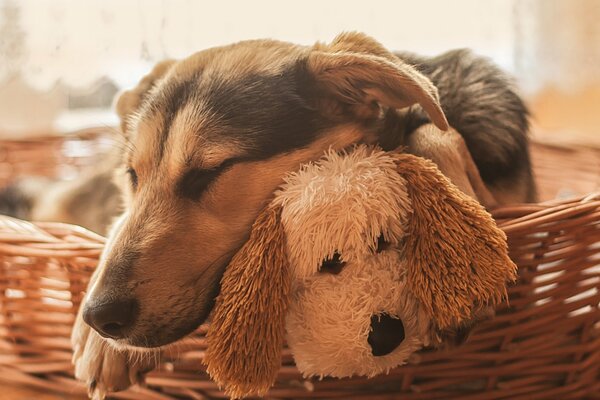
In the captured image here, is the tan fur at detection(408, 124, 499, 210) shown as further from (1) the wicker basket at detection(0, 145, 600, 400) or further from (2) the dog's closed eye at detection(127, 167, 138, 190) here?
(2) the dog's closed eye at detection(127, 167, 138, 190)

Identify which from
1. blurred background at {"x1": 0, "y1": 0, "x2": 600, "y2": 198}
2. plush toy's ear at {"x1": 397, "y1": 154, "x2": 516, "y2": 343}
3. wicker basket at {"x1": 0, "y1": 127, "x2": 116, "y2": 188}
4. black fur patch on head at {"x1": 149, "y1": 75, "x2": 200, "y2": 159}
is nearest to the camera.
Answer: plush toy's ear at {"x1": 397, "y1": 154, "x2": 516, "y2": 343}

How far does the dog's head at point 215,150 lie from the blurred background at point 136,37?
0.31 meters

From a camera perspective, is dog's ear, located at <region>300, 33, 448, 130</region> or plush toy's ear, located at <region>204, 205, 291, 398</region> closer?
plush toy's ear, located at <region>204, 205, 291, 398</region>

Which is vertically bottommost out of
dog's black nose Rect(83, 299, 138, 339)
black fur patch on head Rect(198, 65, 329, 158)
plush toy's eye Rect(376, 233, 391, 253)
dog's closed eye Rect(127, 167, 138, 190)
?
dog's black nose Rect(83, 299, 138, 339)

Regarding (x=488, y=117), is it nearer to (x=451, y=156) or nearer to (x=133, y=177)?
(x=451, y=156)

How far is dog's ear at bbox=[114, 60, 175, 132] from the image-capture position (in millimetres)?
1479

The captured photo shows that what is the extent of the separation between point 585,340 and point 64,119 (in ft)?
7.97

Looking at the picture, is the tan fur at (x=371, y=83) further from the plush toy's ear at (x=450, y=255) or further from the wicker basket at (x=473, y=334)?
the wicker basket at (x=473, y=334)

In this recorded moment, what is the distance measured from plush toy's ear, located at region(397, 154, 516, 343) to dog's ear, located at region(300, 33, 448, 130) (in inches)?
5.8

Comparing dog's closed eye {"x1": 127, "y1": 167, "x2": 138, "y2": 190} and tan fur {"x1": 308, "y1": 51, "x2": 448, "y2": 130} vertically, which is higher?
tan fur {"x1": 308, "y1": 51, "x2": 448, "y2": 130}

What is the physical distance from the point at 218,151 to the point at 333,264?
0.29m

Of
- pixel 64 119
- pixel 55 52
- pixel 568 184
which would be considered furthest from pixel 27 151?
pixel 568 184

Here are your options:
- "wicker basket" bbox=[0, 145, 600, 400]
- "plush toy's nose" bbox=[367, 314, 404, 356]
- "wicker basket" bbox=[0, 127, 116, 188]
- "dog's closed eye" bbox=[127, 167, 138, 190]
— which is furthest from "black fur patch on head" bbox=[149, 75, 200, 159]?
"wicker basket" bbox=[0, 127, 116, 188]

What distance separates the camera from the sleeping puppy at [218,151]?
3.38 ft
